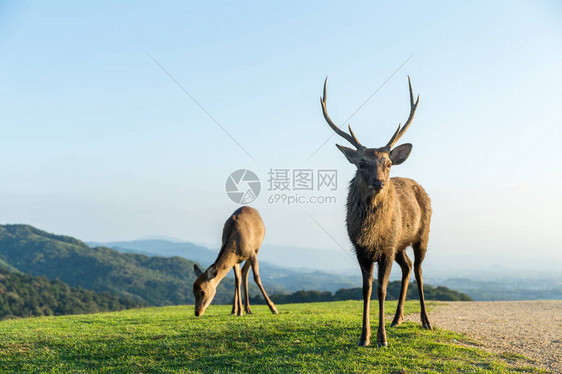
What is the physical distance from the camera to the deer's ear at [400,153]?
807 cm

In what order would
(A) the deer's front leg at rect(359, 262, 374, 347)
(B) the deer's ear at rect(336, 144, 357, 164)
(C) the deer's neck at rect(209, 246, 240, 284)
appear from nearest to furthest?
(A) the deer's front leg at rect(359, 262, 374, 347) → (B) the deer's ear at rect(336, 144, 357, 164) → (C) the deer's neck at rect(209, 246, 240, 284)

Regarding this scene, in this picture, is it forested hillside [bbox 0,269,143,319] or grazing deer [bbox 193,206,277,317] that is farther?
forested hillside [bbox 0,269,143,319]

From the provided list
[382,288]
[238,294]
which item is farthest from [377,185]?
[238,294]

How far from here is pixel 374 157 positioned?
754 cm

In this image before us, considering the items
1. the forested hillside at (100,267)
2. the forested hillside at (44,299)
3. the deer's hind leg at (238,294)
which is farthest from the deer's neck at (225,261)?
the forested hillside at (100,267)

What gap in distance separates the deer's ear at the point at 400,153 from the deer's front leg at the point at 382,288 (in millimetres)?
1841

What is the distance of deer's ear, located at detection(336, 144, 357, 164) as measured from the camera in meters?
7.95

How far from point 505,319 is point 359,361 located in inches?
322

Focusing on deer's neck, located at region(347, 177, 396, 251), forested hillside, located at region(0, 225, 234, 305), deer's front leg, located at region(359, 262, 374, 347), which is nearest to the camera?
deer's front leg, located at region(359, 262, 374, 347)

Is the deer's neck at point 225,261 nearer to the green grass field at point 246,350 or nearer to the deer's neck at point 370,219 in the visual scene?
the green grass field at point 246,350

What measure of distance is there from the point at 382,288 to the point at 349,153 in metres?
2.54

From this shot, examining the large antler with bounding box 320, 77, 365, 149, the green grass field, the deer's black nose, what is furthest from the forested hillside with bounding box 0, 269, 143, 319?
the deer's black nose

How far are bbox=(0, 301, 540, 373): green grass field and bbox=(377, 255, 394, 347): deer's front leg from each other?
0.82 feet

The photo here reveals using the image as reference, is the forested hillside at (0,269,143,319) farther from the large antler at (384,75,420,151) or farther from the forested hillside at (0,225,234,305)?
the large antler at (384,75,420,151)
